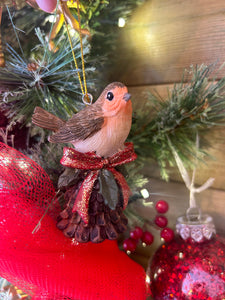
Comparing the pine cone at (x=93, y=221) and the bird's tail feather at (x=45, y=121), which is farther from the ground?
the bird's tail feather at (x=45, y=121)

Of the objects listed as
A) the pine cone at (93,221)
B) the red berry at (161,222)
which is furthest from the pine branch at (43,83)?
the red berry at (161,222)

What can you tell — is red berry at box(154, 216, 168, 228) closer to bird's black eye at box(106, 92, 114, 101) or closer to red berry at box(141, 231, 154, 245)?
red berry at box(141, 231, 154, 245)

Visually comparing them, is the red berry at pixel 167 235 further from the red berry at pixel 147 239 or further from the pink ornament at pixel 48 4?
the pink ornament at pixel 48 4

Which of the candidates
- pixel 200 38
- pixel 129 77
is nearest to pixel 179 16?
pixel 200 38

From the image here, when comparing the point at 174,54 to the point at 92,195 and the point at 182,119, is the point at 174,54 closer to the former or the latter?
the point at 182,119

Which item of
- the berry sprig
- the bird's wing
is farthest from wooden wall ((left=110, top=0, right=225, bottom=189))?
the bird's wing

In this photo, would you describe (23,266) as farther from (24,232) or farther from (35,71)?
(35,71)
